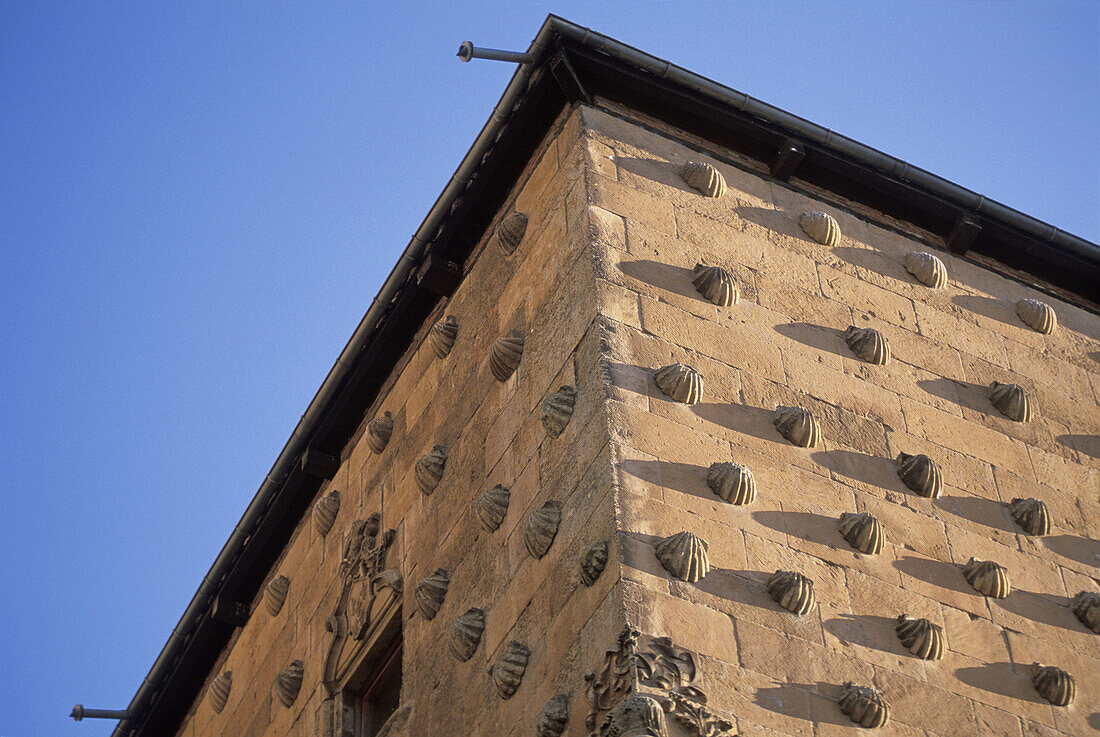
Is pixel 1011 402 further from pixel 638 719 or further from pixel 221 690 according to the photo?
pixel 221 690

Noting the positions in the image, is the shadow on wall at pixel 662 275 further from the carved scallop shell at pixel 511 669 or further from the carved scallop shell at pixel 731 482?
the carved scallop shell at pixel 511 669

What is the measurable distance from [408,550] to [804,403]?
104 inches

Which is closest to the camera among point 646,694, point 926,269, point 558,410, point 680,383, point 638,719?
point 638,719

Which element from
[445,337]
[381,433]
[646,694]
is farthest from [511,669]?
[381,433]

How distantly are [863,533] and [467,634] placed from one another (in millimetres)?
1999

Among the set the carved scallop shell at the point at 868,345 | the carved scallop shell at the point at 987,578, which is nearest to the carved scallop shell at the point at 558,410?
the carved scallop shell at the point at 868,345

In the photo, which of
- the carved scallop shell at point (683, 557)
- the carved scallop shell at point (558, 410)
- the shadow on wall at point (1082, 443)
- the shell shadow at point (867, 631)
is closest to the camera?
the carved scallop shell at point (683, 557)

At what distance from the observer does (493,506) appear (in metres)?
9.27

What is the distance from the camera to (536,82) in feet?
35.8

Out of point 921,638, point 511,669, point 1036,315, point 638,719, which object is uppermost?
point 1036,315

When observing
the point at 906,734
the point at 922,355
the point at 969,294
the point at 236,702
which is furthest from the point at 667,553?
the point at 236,702

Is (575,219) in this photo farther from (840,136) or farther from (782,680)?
(782,680)

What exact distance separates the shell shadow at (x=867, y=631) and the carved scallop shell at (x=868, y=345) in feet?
6.41

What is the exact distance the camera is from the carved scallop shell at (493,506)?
30.4 feet
